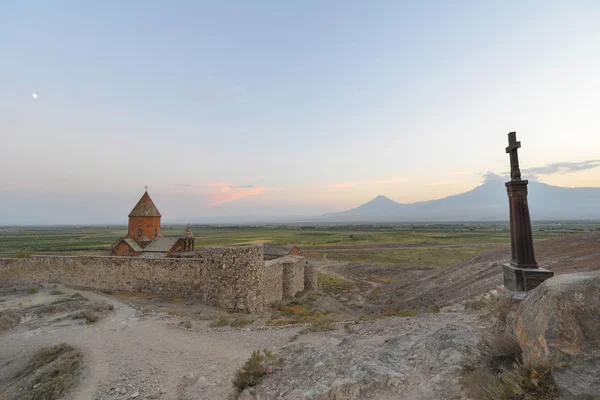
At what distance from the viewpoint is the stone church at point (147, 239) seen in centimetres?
2492

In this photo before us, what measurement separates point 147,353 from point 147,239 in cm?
2216

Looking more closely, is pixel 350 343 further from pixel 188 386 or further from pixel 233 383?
pixel 188 386

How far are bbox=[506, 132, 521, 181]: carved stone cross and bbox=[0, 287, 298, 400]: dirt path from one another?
26.6ft

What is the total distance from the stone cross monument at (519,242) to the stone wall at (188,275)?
1002 cm

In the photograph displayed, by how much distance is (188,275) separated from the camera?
53.7 feet

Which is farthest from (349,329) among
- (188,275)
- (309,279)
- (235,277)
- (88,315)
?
(309,279)

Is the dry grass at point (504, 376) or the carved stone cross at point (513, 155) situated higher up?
the carved stone cross at point (513, 155)

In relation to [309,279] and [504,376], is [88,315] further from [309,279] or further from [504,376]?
[309,279]

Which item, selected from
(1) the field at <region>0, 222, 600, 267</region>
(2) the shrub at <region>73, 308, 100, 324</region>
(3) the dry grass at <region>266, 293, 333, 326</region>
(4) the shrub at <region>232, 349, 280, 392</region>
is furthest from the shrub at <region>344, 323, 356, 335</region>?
(1) the field at <region>0, 222, 600, 267</region>

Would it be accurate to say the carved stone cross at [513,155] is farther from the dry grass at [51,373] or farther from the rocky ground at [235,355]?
the dry grass at [51,373]

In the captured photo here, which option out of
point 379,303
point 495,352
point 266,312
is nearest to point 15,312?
point 266,312

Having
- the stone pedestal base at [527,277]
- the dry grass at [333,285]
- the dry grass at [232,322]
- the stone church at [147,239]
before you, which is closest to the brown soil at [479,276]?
the dry grass at [333,285]

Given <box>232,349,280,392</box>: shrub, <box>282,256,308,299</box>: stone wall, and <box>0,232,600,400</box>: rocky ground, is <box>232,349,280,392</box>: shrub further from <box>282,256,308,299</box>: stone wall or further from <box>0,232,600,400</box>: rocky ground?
<box>282,256,308,299</box>: stone wall

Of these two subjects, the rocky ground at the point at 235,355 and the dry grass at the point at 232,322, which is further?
the dry grass at the point at 232,322
